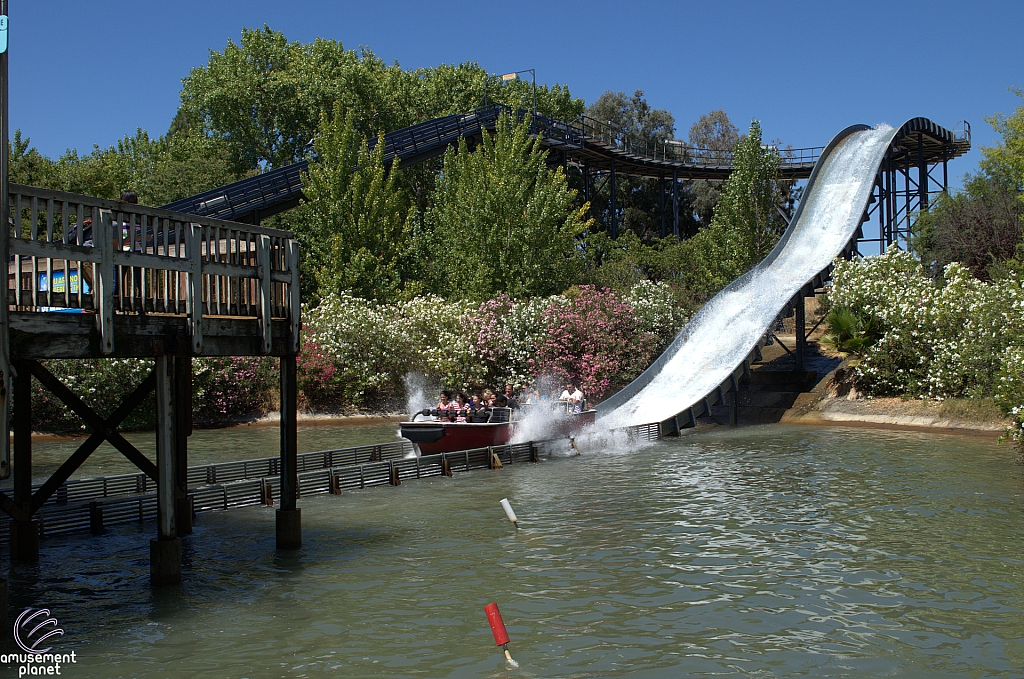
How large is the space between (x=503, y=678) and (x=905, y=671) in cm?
440

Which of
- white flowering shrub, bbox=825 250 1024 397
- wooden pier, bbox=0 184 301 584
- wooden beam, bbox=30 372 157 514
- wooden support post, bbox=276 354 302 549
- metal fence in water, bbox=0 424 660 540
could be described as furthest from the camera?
white flowering shrub, bbox=825 250 1024 397

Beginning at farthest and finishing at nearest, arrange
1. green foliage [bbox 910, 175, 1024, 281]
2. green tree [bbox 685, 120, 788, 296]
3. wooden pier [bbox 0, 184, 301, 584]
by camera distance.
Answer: green tree [bbox 685, 120, 788, 296] → green foliage [bbox 910, 175, 1024, 281] → wooden pier [bbox 0, 184, 301, 584]

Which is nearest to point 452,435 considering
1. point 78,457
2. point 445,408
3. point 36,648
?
point 445,408

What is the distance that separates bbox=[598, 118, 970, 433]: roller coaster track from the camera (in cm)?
3331

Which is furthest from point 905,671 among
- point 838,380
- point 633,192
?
point 633,192

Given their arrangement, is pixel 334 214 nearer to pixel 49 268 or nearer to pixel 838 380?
pixel 838 380

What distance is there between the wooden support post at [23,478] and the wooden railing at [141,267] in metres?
2.41

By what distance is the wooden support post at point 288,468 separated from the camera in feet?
51.2

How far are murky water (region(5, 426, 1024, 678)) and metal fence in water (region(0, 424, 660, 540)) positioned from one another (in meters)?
0.54

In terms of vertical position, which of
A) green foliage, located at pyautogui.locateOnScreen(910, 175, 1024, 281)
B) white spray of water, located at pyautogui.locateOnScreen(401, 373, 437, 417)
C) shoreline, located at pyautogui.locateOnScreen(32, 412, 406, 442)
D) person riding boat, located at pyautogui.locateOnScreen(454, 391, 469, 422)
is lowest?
shoreline, located at pyautogui.locateOnScreen(32, 412, 406, 442)

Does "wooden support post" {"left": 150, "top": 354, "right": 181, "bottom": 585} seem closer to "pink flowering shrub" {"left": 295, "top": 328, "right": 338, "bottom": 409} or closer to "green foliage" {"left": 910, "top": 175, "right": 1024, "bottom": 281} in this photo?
"pink flowering shrub" {"left": 295, "top": 328, "right": 338, "bottom": 409}

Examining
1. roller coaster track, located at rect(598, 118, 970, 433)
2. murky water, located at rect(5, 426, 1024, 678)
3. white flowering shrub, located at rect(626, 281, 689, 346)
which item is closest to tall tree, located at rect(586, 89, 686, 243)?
roller coaster track, located at rect(598, 118, 970, 433)

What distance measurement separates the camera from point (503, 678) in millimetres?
10164

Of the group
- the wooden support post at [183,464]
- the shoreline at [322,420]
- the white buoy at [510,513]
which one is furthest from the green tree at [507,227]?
the white buoy at [510,513]
